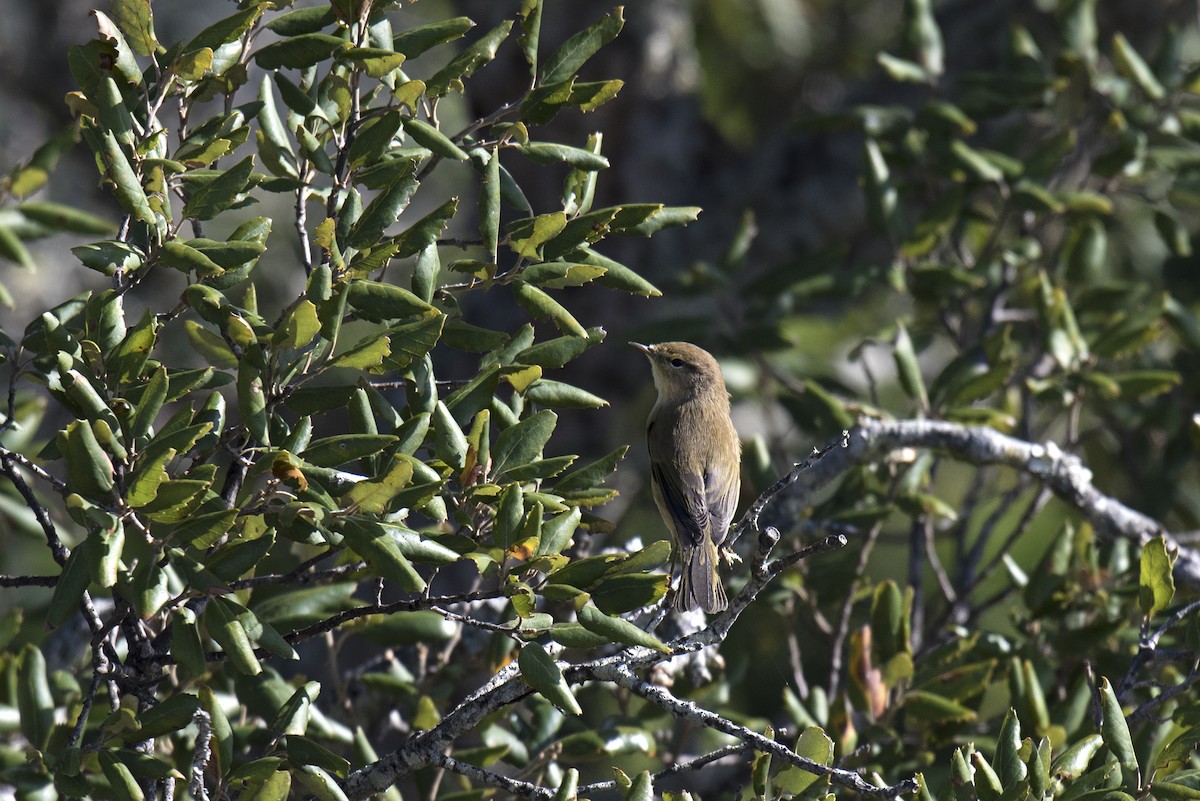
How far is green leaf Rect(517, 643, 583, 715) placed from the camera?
214 centimetres

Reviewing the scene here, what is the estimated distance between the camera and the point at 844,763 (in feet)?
9.93

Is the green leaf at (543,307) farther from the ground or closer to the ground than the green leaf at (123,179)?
closer to the ground

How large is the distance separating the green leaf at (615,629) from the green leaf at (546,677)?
96mm

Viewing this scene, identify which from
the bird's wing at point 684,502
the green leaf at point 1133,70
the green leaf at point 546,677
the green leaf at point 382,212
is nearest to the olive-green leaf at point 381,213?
the green leaf at point 382,212

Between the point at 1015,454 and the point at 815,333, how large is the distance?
13.1 feet

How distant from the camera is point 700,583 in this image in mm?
3203

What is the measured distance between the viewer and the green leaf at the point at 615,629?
216 cm

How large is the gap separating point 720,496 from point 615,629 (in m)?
1.91

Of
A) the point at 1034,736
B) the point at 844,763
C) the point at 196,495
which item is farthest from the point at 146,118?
the point at 1034,736

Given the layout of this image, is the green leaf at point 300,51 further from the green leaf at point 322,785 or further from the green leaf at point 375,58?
the green leaf at point 322,785

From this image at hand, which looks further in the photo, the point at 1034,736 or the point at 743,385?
the point at 743,385

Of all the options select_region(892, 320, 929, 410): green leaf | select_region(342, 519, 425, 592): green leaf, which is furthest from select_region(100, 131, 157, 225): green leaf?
select_region(892, 320, 929, 410): green leaf

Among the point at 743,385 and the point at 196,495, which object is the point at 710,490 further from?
the point at 196,495

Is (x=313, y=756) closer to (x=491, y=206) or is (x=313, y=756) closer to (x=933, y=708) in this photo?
(x=491, y=206)
